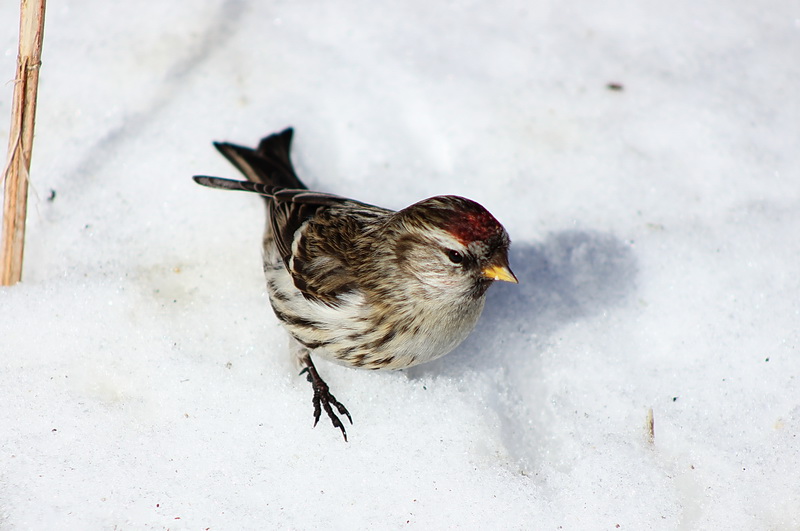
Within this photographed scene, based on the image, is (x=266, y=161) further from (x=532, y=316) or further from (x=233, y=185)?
(x=532, y=316)

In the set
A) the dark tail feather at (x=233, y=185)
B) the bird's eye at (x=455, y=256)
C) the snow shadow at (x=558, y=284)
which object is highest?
the bird's eye at (x=455, y=256)

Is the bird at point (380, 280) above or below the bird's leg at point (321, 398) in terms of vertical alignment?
above

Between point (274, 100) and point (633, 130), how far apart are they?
1627 millimetres

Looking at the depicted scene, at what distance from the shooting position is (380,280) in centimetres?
233

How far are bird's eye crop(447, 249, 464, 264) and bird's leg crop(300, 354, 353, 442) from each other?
0.66 metres

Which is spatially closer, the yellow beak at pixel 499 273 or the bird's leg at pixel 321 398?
the yellow beak at pixel 499 273

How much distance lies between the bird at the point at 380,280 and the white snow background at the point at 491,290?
24 cm

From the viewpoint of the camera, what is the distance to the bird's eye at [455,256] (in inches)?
86.9

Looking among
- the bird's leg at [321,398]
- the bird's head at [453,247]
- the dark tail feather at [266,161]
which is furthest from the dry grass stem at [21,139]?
the bird's head at [453,247]

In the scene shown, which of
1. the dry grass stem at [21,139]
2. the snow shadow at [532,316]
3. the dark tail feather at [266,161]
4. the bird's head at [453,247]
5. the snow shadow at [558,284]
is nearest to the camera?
the bird's head at [453,247]

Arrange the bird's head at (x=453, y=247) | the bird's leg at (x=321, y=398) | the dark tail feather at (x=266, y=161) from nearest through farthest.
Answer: the bird's head at (x=453, y=247) < the bird's leg at (x=321, y=398) < the dark tail feather at (x=266, y=161)

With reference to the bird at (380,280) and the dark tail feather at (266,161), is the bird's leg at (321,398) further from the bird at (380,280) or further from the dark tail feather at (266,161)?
the dark tail feather at (266,161)

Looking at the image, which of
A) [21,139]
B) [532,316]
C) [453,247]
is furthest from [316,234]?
[21,139]

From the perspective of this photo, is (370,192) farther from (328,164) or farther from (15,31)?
(15,31)
